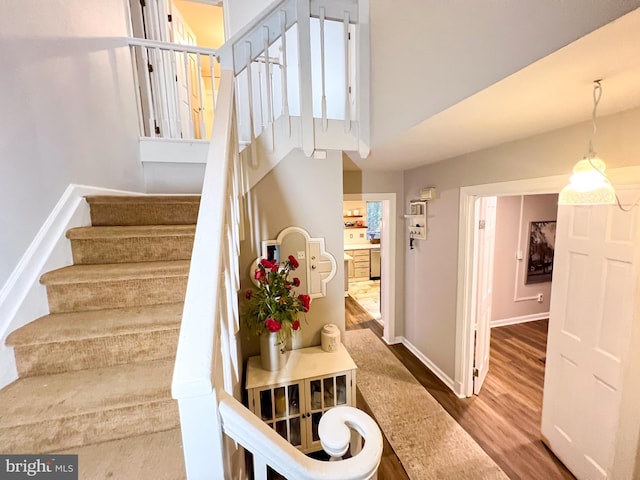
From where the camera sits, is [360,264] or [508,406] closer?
[508,406]

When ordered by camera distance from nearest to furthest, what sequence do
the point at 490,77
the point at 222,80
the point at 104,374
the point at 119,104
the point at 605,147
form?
1. the point at 490,77
2. the point at 104,374
3. the point at 605,147
4. the point at 222,80
5. the point at 119,104

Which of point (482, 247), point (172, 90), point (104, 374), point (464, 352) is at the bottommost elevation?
point (464, 352)

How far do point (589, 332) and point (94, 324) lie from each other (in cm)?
268

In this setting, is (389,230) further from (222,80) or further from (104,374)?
(104,374)

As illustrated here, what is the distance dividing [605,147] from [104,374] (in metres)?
2.59

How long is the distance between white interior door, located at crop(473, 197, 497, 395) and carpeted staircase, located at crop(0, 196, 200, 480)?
2.34m

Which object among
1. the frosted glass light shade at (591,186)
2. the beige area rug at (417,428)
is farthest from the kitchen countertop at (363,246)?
the frosted glass light shade at (591,186)

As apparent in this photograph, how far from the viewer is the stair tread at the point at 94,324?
1051mm

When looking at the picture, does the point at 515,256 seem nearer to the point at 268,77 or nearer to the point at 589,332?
the point at 589,332

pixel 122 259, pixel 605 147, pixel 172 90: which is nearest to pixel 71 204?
pixel 122 259

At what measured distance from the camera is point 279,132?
6.02 feet

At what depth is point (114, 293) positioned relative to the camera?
1.30m

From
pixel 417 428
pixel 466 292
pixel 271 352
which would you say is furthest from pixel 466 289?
pixel 271 352

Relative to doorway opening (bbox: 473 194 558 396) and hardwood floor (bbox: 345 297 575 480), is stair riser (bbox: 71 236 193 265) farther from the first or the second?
doorway opening (bbox: 473 194 558 396)
